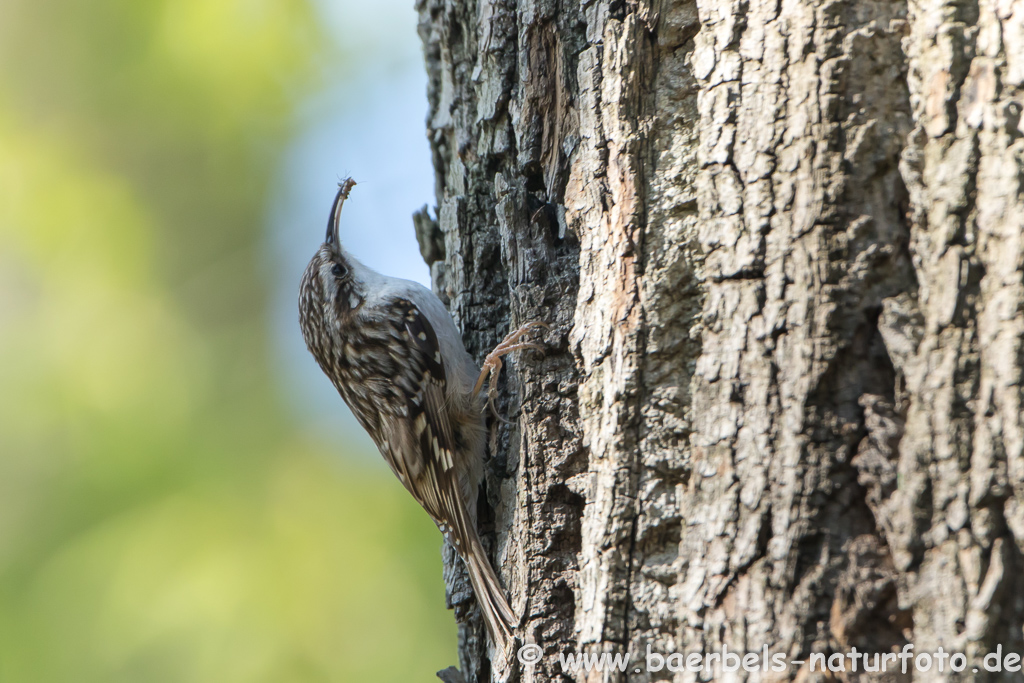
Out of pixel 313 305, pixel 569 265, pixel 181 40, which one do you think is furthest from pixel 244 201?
pixel 569 265

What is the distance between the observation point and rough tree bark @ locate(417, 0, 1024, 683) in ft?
3.79

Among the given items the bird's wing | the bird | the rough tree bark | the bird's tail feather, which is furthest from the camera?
the bird's wing

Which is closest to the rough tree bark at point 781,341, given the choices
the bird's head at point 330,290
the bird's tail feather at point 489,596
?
the bird's tail feather at point 489,596

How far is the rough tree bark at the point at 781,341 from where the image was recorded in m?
1.16

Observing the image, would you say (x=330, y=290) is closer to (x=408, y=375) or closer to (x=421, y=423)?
(x=408, y=375)

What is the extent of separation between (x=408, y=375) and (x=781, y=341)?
146cm

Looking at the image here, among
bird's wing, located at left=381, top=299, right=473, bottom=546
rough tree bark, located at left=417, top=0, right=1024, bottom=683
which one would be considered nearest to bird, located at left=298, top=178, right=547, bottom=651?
bird's wing, located at left=381, top=299, right=473, bottom=546

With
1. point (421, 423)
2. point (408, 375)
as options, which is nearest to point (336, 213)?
point (408, 375)

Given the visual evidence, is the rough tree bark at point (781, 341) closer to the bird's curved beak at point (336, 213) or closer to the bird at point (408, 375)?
the bird at point (408, 375)

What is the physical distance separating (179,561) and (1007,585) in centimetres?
337

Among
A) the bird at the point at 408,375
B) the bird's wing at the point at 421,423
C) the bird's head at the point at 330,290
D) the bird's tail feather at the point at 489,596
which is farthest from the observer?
the bird's head at the point at 330,290

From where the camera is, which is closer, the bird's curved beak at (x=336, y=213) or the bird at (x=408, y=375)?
the bird at (x=408, y=375)

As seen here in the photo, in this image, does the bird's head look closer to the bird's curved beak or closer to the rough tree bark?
the bird's curved beak

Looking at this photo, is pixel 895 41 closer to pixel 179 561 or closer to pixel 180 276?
pixel 179 561
